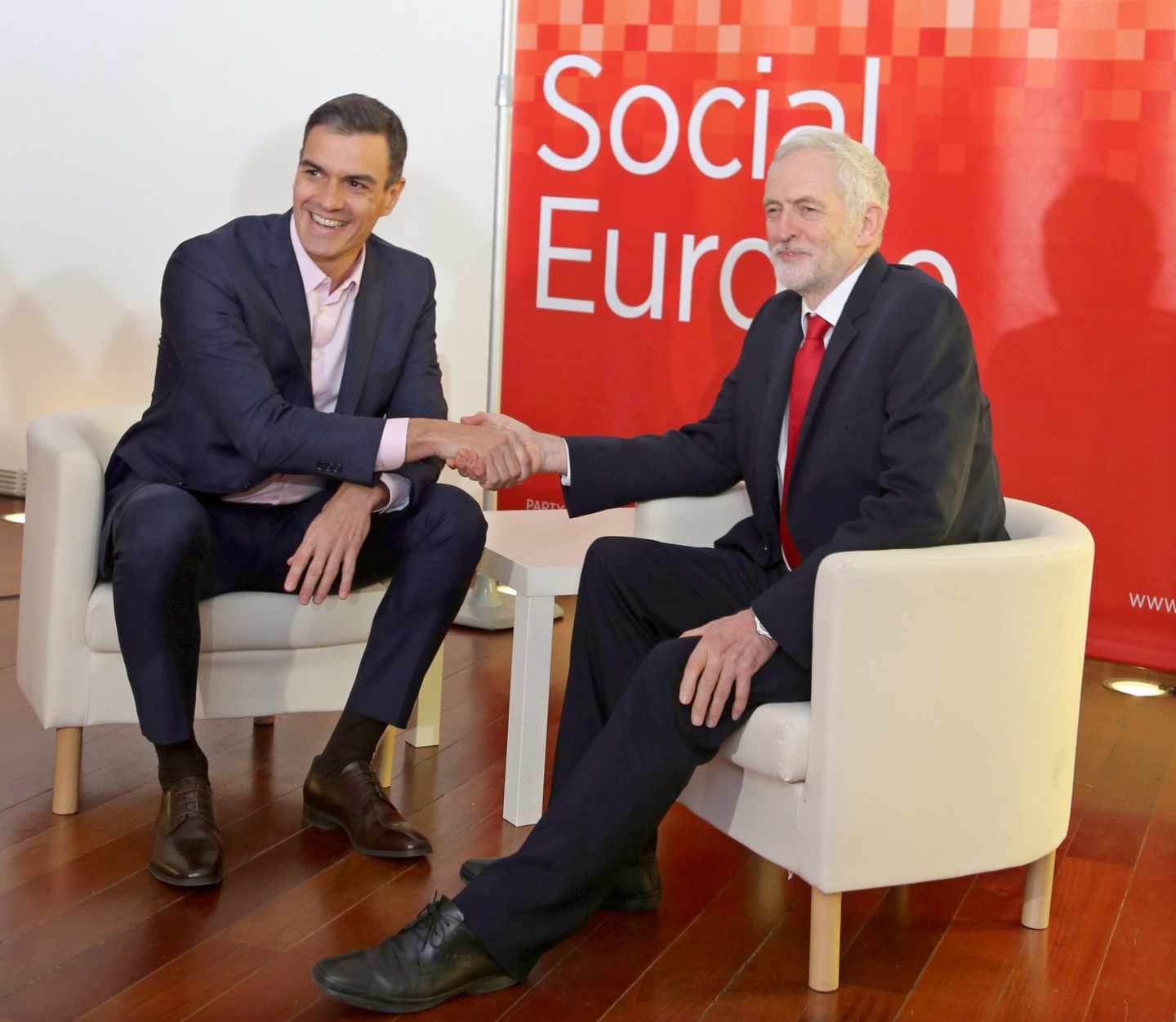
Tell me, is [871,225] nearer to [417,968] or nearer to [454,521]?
[454,521]

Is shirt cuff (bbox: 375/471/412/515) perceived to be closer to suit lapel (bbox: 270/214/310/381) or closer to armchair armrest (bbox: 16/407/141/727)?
suit lapel (bbox: 270/214/310/381)

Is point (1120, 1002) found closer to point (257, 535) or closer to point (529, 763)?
point (529, 763)

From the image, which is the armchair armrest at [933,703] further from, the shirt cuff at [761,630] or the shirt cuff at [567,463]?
the shirt cuff at [567,463]

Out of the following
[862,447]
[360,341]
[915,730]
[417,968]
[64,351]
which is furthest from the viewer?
[64,351]

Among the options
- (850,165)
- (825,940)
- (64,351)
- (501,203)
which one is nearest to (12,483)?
(64,351)

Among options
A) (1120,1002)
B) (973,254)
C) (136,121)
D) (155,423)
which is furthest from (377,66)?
(1120,1002)

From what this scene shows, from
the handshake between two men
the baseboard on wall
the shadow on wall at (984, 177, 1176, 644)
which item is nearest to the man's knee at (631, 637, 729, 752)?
the handshake between two men

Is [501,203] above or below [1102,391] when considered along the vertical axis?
above

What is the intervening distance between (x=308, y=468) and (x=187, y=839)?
640mm

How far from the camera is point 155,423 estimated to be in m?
2.77

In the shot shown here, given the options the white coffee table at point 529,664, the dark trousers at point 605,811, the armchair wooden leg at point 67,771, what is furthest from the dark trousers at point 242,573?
the dark trousers at point 605,811

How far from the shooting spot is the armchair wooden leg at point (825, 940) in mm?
2154

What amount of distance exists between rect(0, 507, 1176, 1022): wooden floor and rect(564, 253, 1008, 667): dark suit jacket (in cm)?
48

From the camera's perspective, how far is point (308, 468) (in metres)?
2.65
